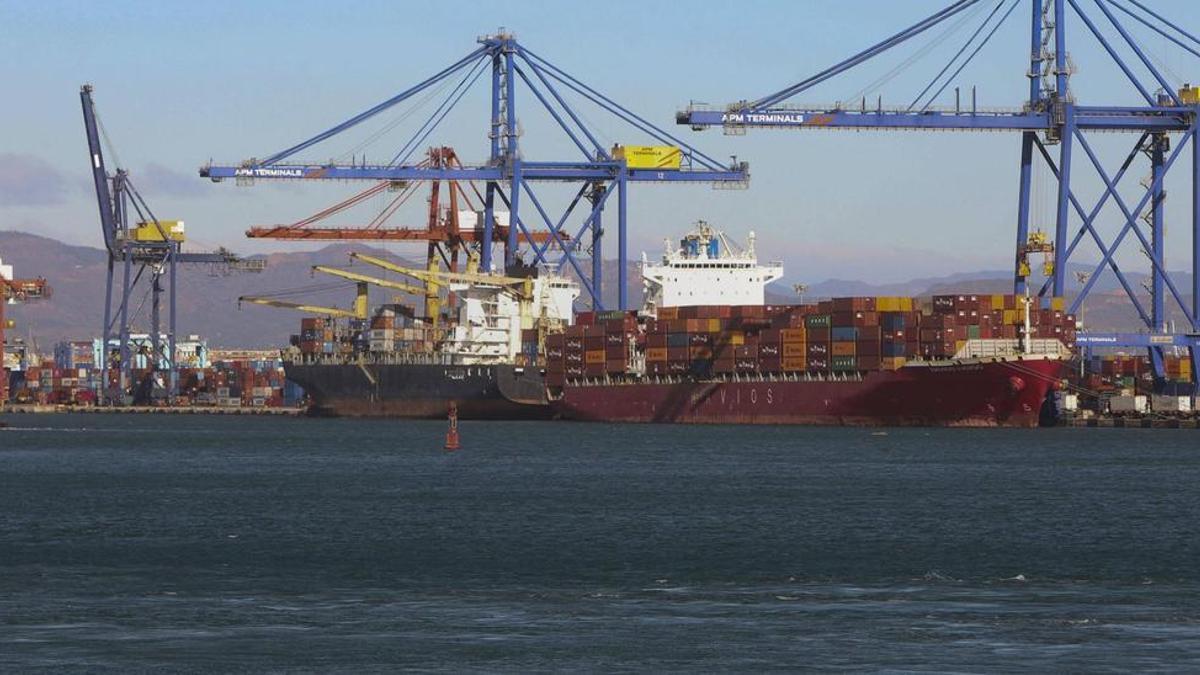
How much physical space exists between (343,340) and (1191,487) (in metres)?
81.4

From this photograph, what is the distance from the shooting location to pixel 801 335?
97.1 m

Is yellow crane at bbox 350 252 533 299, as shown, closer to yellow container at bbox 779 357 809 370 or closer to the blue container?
yellow container at bbox 779 357 809 370

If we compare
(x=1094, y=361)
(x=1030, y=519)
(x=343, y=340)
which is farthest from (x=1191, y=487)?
(x=343, y=340)

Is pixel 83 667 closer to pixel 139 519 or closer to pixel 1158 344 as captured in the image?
pixel 139 519

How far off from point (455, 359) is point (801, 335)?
86.8ft

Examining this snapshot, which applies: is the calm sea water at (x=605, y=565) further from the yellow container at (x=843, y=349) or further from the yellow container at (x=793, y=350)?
the yellow container at (x=793, y=350)

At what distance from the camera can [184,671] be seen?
2408cm

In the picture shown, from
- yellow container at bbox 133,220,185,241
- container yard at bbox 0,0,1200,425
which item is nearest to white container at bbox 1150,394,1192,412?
container yard at bbox 0,0,1200,425

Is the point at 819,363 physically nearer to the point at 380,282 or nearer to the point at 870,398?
the point at 870,398

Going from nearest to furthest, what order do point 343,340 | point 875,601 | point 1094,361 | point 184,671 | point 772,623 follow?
point 184,671
point 772,623
point 875,601
point 1094,361
point 343,340

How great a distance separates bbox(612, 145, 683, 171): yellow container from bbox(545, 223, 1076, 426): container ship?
25.0ft

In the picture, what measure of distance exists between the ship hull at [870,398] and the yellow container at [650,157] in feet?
41.4

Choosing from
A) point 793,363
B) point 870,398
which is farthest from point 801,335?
point 870,398

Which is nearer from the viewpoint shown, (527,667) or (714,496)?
(527,667)
